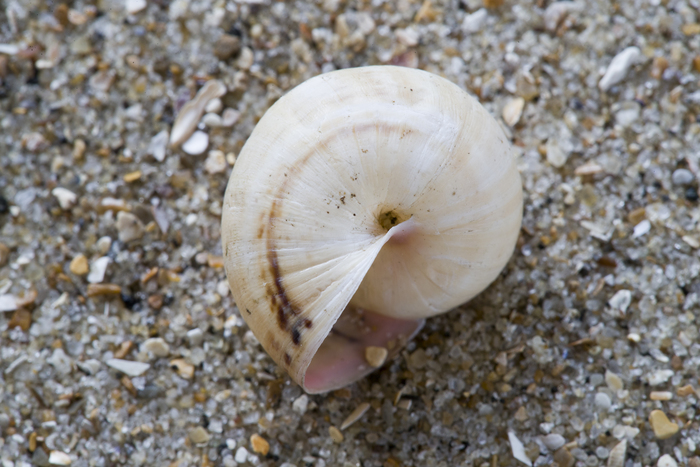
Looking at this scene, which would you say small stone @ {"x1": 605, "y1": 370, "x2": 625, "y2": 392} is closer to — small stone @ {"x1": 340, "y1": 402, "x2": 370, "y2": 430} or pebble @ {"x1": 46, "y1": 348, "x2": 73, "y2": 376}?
small stone @ {"x1": 340, "y1": 402, "x2": 370, "y2": 430}

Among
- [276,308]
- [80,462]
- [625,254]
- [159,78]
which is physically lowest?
[80,462]

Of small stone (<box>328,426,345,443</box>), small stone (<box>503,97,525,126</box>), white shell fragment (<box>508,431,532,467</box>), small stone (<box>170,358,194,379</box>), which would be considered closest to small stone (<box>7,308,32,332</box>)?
small stone (<box>170,358,194,379</box>)

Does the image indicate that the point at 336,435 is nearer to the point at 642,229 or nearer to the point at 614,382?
the point at 614,382

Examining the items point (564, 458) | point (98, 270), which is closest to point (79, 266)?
point (98, 270)

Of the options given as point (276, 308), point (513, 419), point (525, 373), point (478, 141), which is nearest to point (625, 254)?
point (525, 373)

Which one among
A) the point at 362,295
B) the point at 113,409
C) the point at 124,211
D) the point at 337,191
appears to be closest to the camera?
the point at 337,191

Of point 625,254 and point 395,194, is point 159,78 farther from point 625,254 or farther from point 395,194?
point 625,254
